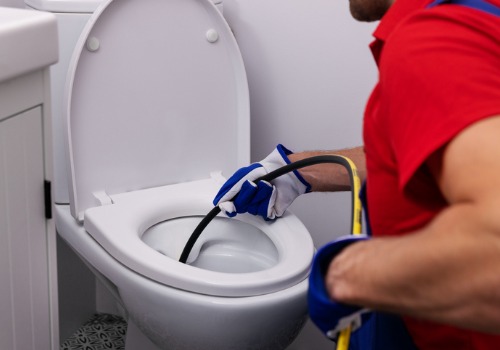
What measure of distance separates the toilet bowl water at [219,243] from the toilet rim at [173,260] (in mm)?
24

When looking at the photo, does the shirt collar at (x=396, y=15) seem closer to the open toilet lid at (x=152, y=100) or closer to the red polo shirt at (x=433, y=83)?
the red polo shirt at (x=433, y=83)

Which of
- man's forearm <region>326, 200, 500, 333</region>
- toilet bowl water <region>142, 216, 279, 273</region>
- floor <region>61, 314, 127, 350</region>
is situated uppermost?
man's forearm <region>326, 200, 500, 333</region>

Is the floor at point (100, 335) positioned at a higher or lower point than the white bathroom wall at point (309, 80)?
lower

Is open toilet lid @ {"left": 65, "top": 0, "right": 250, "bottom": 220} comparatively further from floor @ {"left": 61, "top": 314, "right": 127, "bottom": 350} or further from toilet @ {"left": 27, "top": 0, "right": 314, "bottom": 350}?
floor @ {"left": 61, "top": 314, "right": 127, "bottom": 350}

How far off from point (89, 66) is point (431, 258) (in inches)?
42.8

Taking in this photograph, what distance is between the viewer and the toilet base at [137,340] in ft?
5.27

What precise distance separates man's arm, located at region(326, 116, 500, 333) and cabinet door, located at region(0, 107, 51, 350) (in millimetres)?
556

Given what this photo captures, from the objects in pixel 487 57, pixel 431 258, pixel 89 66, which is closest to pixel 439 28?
pixel 487 57

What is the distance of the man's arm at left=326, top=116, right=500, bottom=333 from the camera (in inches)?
19.3

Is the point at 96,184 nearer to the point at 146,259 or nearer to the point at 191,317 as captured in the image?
the point at 146,259

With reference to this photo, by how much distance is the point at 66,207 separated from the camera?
61.6 inches

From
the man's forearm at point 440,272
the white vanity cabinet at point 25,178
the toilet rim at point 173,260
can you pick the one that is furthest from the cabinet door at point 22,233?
the man's forearm at point 440,272

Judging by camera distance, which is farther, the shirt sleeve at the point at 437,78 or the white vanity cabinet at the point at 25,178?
the white vanity cabinet at the point at 25,178

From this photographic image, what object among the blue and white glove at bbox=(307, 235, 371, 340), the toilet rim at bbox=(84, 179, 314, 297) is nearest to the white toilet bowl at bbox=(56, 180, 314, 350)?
the toilet rim at bbox=(84, 179, 314, 297)
